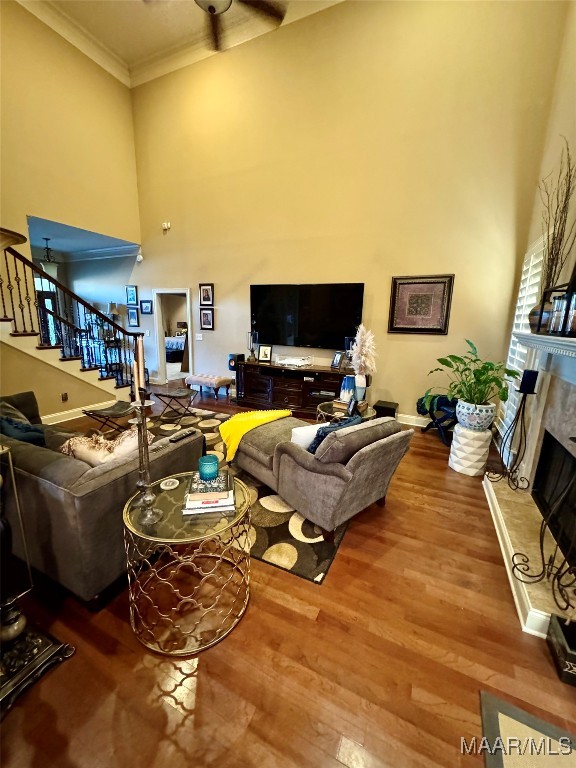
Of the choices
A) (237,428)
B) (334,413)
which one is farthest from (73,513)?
(334,413)

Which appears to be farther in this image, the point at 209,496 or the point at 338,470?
the point at 338,470

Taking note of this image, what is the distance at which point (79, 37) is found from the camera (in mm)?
4789

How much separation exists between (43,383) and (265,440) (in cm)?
371

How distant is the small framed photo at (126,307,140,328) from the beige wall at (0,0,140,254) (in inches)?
61.9

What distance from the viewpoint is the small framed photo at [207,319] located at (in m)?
5.82

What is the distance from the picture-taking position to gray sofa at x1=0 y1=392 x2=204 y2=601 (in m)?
1.42

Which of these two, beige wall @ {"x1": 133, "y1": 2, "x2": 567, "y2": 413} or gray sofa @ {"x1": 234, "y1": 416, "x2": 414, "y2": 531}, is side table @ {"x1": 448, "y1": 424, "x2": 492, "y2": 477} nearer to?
gray sofa @ {"x1": 234, "y1": 416, "x2": 414, "y2": 531}

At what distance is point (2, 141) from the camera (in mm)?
4062

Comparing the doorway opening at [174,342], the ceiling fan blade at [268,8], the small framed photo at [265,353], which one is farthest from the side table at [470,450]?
the ceiling fan blade at [268,8]

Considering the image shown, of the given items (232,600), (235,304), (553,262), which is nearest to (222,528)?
(232,600)

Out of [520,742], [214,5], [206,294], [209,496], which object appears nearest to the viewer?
[520,742]

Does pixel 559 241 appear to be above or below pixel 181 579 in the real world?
above

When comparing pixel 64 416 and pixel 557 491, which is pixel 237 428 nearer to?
pixel 557 491

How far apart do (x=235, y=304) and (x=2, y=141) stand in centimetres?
373
